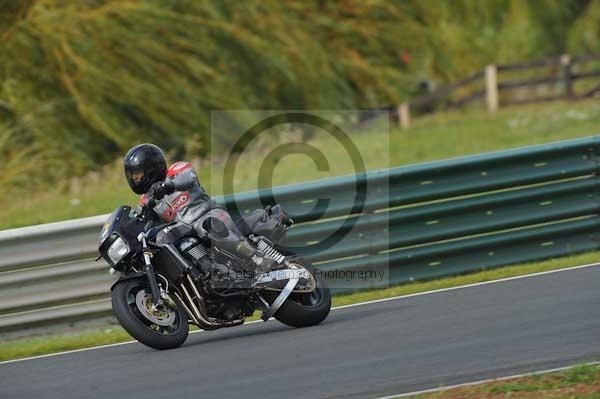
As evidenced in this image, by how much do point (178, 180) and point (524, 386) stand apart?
3.21 m

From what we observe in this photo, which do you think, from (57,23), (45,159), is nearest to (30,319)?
(45,159)

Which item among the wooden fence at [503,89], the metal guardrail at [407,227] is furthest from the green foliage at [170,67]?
the metal guardrail at [407,227]

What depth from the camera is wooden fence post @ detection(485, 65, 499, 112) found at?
82.5 ft

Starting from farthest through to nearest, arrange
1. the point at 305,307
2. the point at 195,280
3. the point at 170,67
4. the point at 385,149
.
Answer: the point at 385,149 → the point at 170,67 → the point at 305,307 → the point at 195,280

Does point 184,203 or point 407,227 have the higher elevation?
point 184,203

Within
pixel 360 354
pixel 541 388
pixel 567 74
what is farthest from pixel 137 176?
pixel 567 74

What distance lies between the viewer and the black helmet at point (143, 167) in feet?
26.7

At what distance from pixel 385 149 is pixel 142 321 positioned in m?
13.4

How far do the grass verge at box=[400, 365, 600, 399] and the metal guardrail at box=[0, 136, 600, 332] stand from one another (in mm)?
4284

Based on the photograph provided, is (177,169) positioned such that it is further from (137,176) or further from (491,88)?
(491,88)

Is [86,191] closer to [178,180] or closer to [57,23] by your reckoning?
[57,23]

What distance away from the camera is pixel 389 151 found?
67.7ft

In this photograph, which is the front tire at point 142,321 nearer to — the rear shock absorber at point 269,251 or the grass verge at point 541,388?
the rear shock absorber at point 269,251

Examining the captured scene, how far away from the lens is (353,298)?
10062 mm
